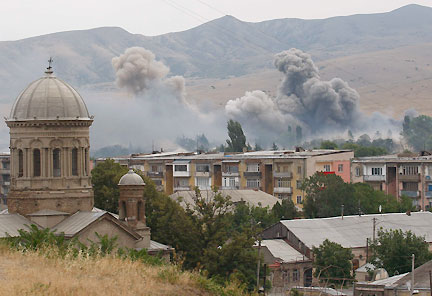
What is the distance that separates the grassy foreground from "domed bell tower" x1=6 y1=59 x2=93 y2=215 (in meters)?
22.0

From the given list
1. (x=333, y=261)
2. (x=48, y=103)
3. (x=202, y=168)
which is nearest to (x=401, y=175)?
(x=202, y=168)

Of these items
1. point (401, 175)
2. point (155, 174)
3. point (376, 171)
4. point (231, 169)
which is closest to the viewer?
point (401, 175)

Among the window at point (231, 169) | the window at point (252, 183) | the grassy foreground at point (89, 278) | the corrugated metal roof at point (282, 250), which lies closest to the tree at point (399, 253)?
the corrugated metal roof at point (282, 250)

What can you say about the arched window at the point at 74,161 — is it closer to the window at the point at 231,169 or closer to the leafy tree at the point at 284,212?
the leafy tree at the point at 284,212

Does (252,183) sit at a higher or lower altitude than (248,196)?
higher

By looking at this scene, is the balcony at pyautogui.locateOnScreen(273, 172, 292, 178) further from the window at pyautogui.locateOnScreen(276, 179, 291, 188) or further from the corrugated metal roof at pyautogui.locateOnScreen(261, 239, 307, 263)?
the corrugated metal roof at pyautogui.locateOnScreen(261, 239, 307, 263)

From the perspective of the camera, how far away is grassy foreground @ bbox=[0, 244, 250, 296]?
2528 centimetres

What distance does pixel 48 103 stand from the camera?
54.0m

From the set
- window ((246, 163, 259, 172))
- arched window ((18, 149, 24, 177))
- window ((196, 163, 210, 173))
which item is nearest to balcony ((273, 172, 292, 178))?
window ((246, 163, 259, 172))

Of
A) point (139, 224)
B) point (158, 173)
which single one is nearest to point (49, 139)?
point (139, 224)

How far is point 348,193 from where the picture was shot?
9275 cm

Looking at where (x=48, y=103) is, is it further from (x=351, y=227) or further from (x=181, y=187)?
(x=181, y=187)

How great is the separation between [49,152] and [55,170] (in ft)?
2.95

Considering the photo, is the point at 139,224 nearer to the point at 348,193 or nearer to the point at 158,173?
the point at 348,193
